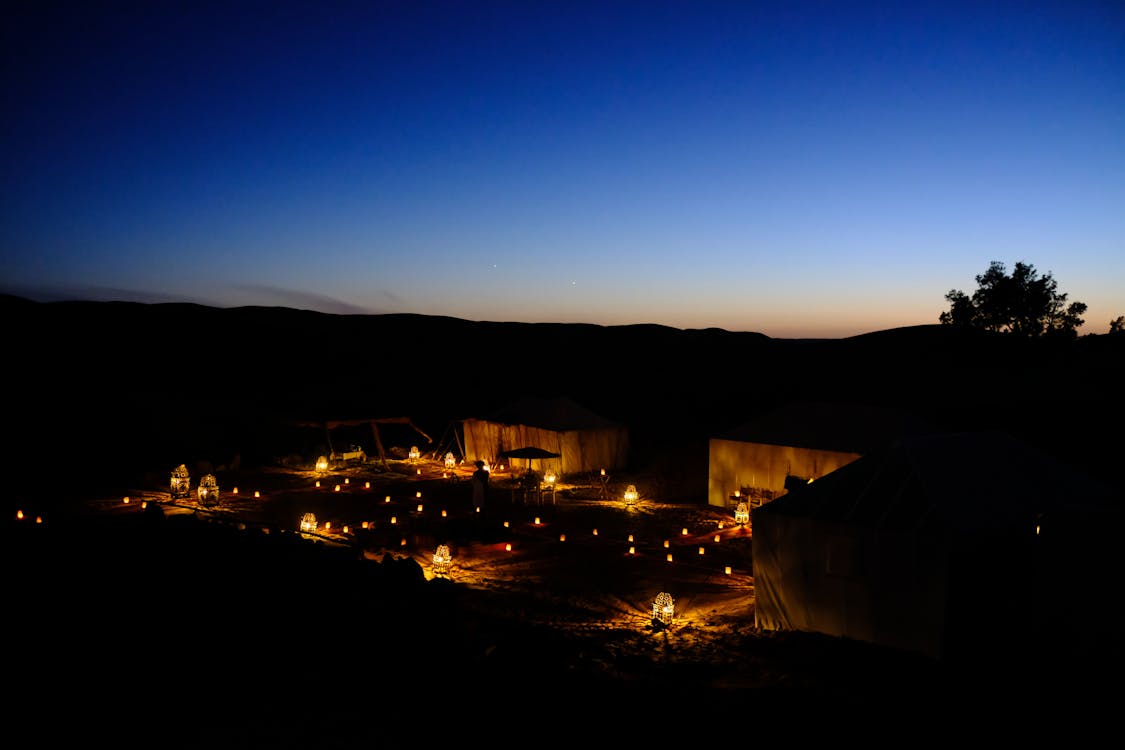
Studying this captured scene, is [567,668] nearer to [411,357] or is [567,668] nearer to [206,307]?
[411,357]

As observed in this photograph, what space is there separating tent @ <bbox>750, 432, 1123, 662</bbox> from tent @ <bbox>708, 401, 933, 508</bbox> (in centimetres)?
503

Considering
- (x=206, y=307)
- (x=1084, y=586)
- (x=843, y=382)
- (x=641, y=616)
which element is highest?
(x=206, y=307)

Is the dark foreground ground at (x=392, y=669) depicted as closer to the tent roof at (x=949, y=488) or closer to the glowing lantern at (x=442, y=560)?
the tent roof at (x=949, y=488)

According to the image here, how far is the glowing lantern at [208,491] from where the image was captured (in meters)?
16.8

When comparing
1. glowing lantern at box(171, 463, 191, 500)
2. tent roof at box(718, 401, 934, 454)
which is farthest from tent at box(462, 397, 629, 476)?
glowing lantern at box(171, 463, 191, 500)

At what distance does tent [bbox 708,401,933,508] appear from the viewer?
48.7 ft

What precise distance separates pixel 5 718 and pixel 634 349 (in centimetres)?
5863

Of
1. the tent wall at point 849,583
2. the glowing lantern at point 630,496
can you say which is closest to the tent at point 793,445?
the glowing lantern at point 630,496

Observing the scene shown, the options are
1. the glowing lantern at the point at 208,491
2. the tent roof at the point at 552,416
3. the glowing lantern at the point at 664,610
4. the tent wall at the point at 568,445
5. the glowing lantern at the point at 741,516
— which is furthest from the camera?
the tent roof at the point at 552,416

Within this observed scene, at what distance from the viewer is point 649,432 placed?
29.2 m

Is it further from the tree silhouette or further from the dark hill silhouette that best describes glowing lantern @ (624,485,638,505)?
the tree silhouette

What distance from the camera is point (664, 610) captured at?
9.17m

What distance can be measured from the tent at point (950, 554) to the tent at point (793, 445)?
16.5 ft

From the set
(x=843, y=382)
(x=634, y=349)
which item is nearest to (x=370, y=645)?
(x=843, y=382)
